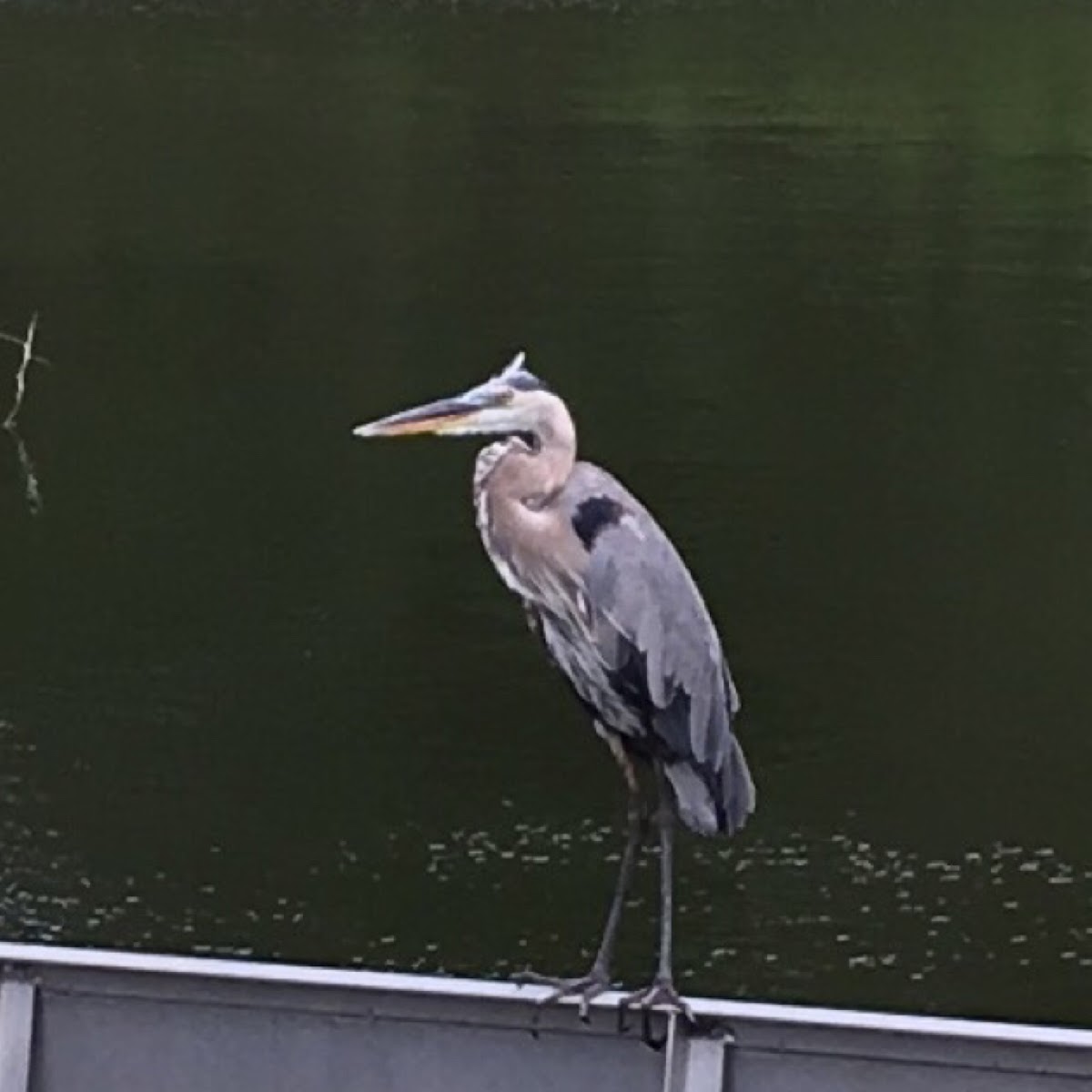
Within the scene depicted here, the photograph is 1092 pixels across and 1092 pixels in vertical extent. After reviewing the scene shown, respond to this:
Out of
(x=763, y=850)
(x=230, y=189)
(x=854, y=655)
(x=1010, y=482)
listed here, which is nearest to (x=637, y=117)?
(x=230, y=189)

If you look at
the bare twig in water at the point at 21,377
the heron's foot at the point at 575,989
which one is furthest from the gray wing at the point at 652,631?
the bare twig in water at the point at 21,377

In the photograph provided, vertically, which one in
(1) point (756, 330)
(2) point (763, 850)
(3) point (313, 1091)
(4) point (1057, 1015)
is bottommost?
A: (3) point (313, 1091)

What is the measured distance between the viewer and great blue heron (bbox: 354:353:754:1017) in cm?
534

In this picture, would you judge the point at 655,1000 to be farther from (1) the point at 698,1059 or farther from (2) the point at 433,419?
(2) the point at 433,419

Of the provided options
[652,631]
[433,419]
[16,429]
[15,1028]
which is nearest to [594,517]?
[652,631]

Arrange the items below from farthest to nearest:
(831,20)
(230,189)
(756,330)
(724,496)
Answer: (831,20)
(230,189)
(756,330)
(724,496)

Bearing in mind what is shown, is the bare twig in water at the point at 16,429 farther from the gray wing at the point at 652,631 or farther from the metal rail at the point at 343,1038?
the metal rail at the point at 343,1038

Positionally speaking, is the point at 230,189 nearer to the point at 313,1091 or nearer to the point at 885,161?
the point at 885,161

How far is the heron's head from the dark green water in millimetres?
8174

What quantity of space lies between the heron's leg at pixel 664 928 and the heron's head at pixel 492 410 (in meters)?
0.86

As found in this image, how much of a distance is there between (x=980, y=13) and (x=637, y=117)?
38.8ft

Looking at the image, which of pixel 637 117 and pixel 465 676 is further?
pixel 637 117

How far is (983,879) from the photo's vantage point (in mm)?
14594

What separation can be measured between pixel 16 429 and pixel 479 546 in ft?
17.8
